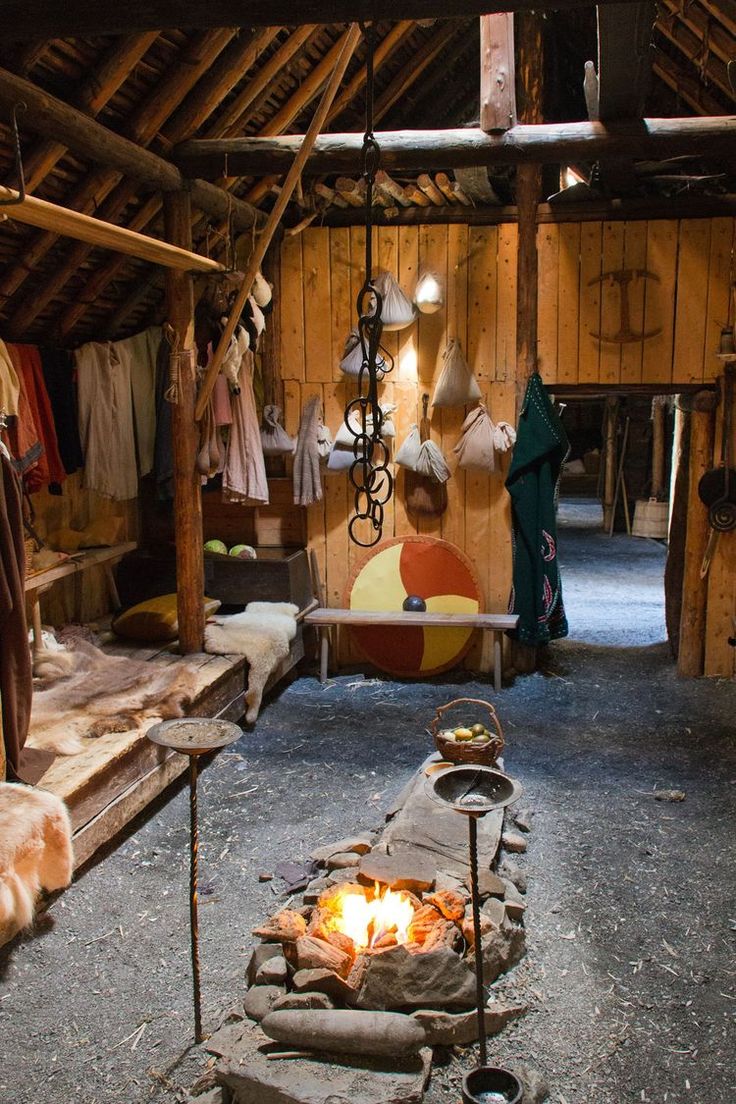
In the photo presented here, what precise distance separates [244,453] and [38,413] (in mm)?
1244

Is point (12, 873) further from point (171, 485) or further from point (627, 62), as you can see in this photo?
point (627, 62)

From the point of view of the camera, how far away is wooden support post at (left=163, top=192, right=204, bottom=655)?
497 cm

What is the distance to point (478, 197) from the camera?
5.86m

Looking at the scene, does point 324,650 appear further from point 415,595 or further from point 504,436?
point 504,436

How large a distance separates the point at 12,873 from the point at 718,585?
15.6 ft

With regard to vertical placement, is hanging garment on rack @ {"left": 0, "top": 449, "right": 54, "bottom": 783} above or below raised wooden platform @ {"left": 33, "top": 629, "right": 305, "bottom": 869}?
above

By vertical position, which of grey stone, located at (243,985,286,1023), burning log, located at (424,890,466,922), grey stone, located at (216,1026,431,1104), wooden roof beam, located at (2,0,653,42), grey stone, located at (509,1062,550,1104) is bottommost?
grey stone, located at (509,1062,550,1104)

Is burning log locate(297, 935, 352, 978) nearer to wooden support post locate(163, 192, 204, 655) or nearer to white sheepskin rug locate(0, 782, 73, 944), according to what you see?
white sheepskin rug locate(0, 782, 73, 944)

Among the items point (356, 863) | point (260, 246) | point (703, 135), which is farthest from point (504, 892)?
point (703, 135)

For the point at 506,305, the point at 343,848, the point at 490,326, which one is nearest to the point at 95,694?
the point at 343,848

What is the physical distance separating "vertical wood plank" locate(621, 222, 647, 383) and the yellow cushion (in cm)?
313

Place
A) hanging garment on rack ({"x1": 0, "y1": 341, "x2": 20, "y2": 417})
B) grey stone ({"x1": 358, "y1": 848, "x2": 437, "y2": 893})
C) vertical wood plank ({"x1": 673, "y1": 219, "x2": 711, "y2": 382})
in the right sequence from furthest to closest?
vertical wood plank ({"x1": 673, "y1": 219, "x2": 711, "y2": 382})
hanging garment on rack ({"x1": 0, "y1": 341, "x2": 20, "y2": 417})
grey stone ({"x1": 358, "y1": 848, "x2": 437, "y2": 893})

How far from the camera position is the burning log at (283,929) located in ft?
9.61

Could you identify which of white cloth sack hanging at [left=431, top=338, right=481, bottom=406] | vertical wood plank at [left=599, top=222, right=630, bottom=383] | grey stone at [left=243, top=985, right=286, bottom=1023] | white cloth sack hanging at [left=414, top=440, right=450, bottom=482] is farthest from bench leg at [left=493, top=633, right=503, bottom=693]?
grey stone at [left=243, top=985, right=286, bottom=1023]
